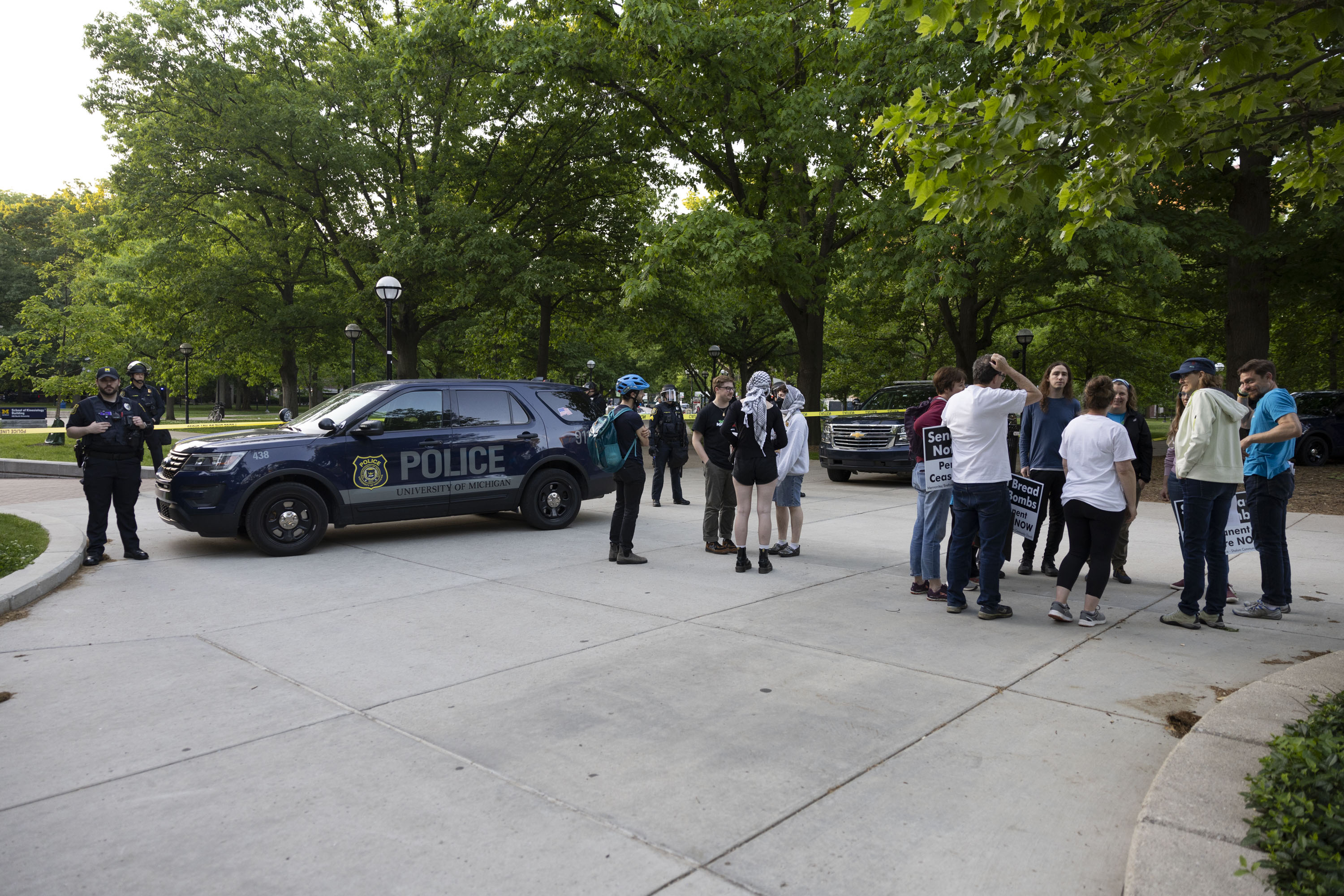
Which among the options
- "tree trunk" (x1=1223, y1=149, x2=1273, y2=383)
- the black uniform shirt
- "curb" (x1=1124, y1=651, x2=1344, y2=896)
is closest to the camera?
"curb" (x1=1124, y1=651, x2=1344, y2=896)

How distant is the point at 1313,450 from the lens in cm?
1973

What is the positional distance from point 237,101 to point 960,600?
23.8 m

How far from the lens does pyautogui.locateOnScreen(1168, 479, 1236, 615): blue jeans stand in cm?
590

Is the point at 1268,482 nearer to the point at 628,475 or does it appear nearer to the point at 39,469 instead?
the point at 628,475

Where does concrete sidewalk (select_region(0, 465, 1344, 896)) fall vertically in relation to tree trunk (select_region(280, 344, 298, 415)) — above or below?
below

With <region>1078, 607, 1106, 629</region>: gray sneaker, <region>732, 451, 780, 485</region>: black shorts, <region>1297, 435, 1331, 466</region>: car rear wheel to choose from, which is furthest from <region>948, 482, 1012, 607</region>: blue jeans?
<region>1297, 435, 1331, 466</region>: car rear wheel

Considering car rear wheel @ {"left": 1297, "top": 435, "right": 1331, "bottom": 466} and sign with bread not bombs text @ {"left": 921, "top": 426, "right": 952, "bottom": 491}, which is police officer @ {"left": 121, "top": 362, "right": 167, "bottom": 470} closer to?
sign with bread not bombs text @ {"left": 921, "top": 426, "right": 952, "bottom": 491}

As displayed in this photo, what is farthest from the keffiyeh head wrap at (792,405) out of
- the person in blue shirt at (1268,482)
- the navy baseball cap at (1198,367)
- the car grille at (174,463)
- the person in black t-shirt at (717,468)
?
the car grille at (174,463)

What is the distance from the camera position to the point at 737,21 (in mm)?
17828

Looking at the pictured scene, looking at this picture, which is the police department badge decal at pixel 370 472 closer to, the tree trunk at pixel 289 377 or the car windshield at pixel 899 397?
the car windshield at pixel 899 397

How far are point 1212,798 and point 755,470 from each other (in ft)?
16.7

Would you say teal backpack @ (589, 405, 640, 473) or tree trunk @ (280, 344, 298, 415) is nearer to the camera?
teal backpack @ (589, 405, 640, 473)

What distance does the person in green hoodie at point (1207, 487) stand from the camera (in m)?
5.81

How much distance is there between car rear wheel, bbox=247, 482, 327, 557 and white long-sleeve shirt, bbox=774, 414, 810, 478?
4745 mm
